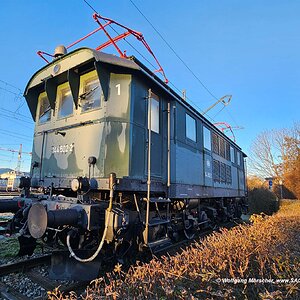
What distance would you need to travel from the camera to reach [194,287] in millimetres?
2471

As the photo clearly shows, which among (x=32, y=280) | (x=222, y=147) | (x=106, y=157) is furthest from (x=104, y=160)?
(x=222, y=147)

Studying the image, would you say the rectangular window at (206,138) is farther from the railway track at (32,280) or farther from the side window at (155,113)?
the railway track at (32,280)

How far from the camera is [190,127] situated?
25.3 ft

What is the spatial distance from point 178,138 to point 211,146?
10.6 ft

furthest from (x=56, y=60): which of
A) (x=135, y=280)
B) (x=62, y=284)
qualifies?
(x=135, y=280)

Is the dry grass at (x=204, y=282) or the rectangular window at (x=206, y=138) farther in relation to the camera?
the rectangular window at (x=206, y=138)

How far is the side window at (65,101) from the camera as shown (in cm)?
592

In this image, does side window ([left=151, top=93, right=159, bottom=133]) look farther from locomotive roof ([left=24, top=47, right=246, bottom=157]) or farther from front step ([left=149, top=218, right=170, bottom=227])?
front step ([left=149, top=218, right=170, bottom=227])

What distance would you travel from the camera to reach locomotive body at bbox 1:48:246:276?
4.43 metres

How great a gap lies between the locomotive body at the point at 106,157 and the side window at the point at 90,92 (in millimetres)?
22

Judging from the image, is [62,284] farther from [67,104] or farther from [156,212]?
[67,104]

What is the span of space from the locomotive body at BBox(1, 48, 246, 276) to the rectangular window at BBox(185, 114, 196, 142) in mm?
111

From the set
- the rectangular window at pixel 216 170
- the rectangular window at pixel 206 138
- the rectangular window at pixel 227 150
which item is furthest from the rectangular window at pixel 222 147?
the rectangular window at pixel 206 138

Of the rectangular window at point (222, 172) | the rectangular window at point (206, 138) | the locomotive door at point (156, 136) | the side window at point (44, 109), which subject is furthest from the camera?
the rectangular window at point (222, 172)
